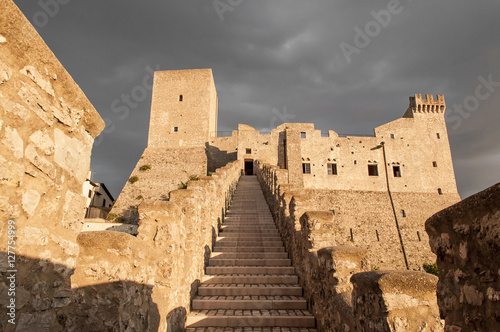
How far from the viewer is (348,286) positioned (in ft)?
13.6

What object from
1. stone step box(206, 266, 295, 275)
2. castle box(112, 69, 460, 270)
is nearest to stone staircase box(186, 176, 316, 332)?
stone step box(206, 266, 295, 275)

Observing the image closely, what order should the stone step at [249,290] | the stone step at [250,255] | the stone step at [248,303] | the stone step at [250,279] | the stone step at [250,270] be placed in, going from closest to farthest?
the stone step at [248,303]
the stone step at [249,290]
the stone step at [250,279]
the stone step at [250,270]
the stone step at [250,255]

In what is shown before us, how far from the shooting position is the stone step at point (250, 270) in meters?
6.95

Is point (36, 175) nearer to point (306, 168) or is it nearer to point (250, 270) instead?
point (250, 270)

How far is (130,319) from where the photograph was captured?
315cm

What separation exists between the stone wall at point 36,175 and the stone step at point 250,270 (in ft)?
15.9

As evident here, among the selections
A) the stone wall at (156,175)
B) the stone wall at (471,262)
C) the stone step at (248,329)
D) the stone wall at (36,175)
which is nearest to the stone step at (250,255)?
the stone step at (248,329)

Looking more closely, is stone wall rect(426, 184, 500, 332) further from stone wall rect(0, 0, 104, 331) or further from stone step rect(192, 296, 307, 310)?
stone step rect(192, 296, 307, 310)

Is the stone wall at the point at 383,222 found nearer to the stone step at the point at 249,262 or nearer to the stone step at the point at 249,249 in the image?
the stone step at the point at 249,249

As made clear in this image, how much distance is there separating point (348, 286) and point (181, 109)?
94.8 feet

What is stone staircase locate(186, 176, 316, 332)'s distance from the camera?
5.13 metres

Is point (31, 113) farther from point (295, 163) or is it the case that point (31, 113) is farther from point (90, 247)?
point (295, 163)

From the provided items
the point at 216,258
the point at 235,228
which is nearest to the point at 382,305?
the point at 216,258

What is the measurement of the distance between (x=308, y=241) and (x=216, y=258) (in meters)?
2.93
